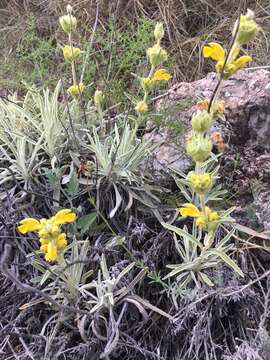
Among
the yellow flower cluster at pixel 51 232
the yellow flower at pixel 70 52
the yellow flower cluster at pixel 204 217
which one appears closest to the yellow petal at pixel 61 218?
the yellow flower cluster at pixel 51 232

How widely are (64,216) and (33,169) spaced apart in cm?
47

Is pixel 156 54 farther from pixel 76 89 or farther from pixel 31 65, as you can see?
pixel 31 65

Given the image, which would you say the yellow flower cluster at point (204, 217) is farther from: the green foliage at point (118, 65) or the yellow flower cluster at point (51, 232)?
the green foliage at point (118, 65)

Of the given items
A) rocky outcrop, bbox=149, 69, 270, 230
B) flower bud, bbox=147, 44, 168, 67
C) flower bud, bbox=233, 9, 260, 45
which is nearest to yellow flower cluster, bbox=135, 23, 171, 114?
flower bud, bbox=147, 44, 168, 67

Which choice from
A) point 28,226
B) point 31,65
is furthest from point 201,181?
point 31,65

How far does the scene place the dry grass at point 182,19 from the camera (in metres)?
2.65

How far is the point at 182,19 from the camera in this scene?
2.80 meters

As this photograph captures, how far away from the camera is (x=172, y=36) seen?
2.77m

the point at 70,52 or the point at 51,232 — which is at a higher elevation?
the point at 70,52

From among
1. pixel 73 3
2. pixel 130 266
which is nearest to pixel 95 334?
pixel 130 266

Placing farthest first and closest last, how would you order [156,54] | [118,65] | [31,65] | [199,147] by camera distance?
[31,65] → [118,65] → [156,54] → [199,147]

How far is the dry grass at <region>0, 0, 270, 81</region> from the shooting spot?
265cm

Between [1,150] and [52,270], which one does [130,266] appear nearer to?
[52,270]

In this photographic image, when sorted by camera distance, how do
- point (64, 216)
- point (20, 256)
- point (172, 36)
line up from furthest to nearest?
point (172, 36), point (20, 256), point (64, 216)
